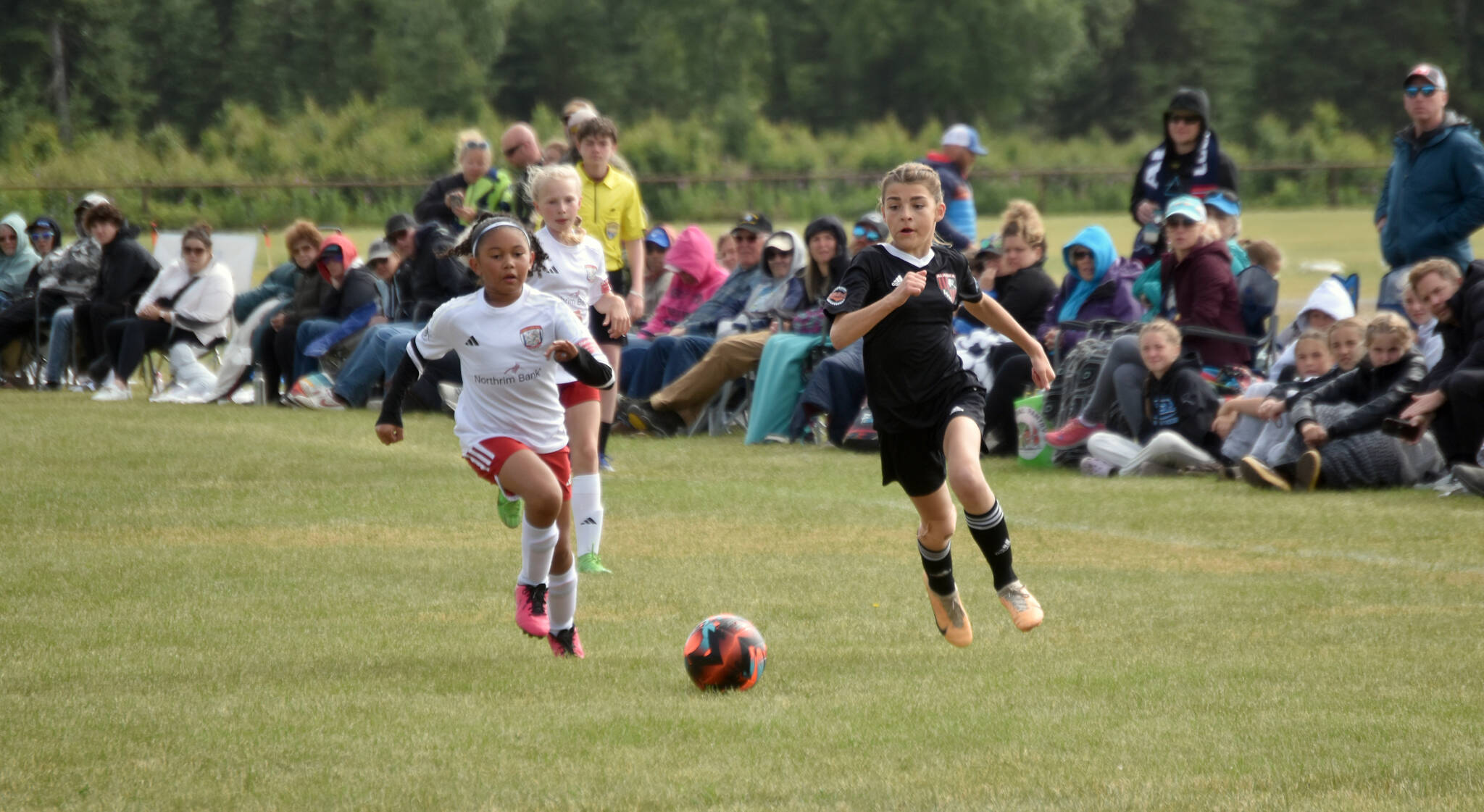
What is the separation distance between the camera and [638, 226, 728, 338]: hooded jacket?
14633 millimetres

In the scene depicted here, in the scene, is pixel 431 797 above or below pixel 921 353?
below

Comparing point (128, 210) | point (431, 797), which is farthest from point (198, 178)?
point (431, 797)

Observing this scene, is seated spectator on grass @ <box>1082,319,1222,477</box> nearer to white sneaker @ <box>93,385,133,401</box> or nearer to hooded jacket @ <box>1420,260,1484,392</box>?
hooded jacket @ <box>1420,260,1484,392</box>

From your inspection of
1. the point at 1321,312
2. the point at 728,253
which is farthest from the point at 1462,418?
the point at 728,253

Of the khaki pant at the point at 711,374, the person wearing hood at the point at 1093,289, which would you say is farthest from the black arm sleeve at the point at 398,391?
the khaki pant at the point at 711,374

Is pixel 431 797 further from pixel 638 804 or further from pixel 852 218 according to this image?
pixel 852 218

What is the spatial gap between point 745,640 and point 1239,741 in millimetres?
1599

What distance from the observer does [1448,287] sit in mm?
9344

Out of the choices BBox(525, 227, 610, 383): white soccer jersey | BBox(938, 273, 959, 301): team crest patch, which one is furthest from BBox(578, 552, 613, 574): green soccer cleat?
BBox(938, 273, 959, 301): team crest patch

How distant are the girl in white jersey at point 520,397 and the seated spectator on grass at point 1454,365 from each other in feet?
18.0

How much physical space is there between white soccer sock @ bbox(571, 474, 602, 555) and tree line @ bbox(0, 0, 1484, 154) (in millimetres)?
49432

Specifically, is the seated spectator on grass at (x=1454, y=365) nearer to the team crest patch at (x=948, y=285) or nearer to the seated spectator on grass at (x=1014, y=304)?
the seated spectator on grass at (x=1014, y=304)

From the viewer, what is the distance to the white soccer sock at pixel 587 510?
743 cm

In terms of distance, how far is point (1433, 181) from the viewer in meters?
10.4
